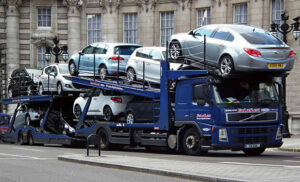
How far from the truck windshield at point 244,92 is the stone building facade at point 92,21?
69.9 ft

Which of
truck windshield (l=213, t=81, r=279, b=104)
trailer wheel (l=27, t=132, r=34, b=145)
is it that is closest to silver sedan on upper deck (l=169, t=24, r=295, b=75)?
truck windshield (l=213, t=81, r=279, b=104)

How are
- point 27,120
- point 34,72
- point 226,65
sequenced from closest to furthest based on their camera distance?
point 226,65 → point 27,120 → point 34,72

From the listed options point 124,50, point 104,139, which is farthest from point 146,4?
point 104,139

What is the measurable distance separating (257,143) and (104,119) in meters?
7.38

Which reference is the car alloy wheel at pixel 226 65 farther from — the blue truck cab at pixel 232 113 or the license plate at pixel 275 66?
the license plate at pixel 275 66

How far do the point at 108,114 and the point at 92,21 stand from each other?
83.1 ft

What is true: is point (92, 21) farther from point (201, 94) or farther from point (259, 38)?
point (259, 38)

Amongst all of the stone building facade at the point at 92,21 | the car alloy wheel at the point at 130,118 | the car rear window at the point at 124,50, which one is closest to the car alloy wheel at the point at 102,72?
the car rear window at the point at 124,50

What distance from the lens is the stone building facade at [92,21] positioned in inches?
1660

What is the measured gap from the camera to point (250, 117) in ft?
59.0

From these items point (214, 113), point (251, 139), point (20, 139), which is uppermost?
point (214, 113)

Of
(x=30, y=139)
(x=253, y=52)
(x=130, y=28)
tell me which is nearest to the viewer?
(x=253, y=52)

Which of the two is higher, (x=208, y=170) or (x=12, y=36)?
(x=12, y=36)

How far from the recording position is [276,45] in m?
18.0
